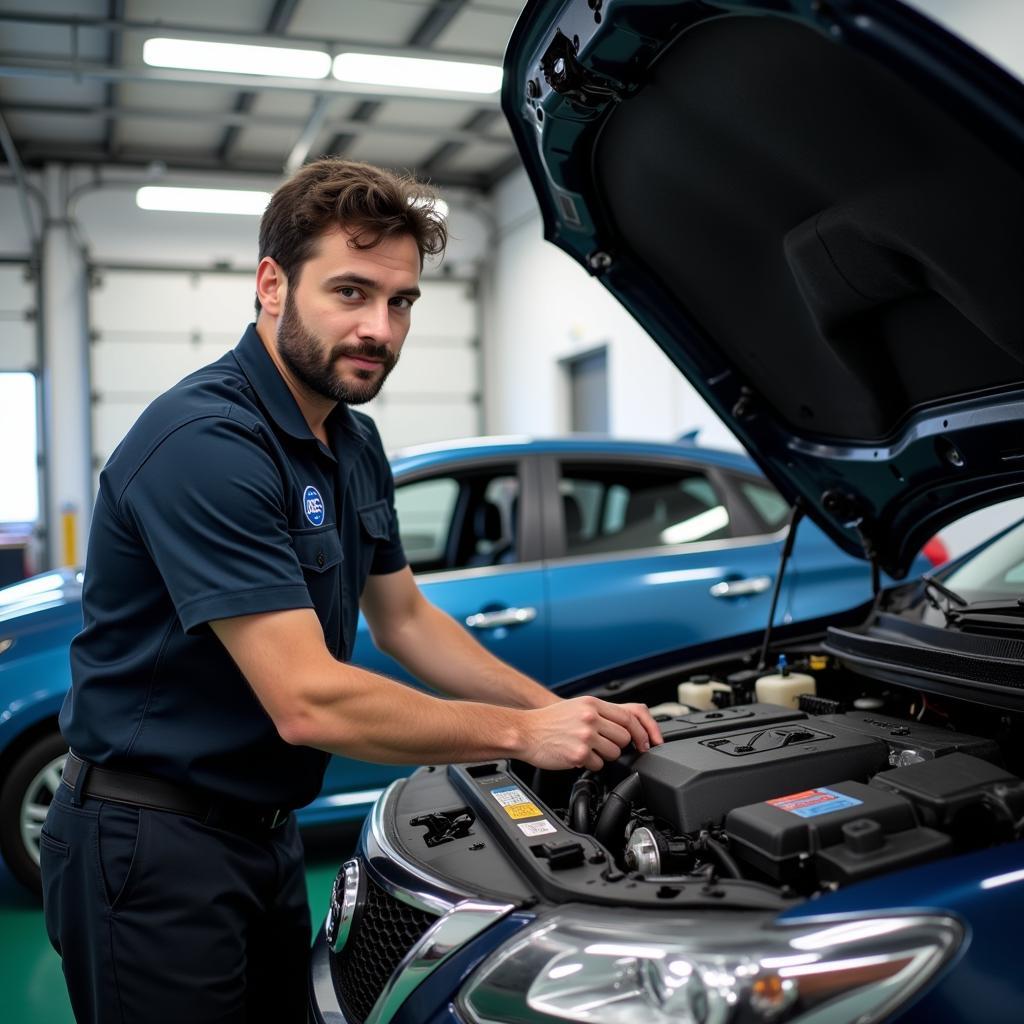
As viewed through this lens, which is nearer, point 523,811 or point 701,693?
point 523,811

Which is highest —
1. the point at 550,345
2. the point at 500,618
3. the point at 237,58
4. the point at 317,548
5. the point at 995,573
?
the point at 237,58

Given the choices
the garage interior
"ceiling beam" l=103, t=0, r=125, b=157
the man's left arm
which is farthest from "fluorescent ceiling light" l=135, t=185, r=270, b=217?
the man's left arm

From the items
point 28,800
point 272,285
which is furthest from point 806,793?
point 28,800

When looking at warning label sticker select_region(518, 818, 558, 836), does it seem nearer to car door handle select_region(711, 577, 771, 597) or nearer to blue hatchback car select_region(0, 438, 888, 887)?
blue hatchback car select_region(0, 438, 888, 887)

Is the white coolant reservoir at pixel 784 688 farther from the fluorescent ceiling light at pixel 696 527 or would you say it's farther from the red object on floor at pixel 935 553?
the red object on floor at pixel 935 553

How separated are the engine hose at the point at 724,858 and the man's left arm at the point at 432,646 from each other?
0.62 m

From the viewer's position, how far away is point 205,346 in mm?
11141

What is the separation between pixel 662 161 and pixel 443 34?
689 centimetres

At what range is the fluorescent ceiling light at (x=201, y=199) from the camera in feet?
32.4

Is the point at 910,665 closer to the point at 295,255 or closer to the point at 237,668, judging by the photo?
the point at 237,668

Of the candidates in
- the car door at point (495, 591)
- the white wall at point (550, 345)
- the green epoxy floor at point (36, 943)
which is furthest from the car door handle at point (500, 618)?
the white wall at point (550, 345)

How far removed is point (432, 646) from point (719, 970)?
106cm

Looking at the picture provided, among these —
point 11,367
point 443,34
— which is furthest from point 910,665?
point 11,367

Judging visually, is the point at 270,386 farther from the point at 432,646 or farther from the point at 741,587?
the point at 741,587
